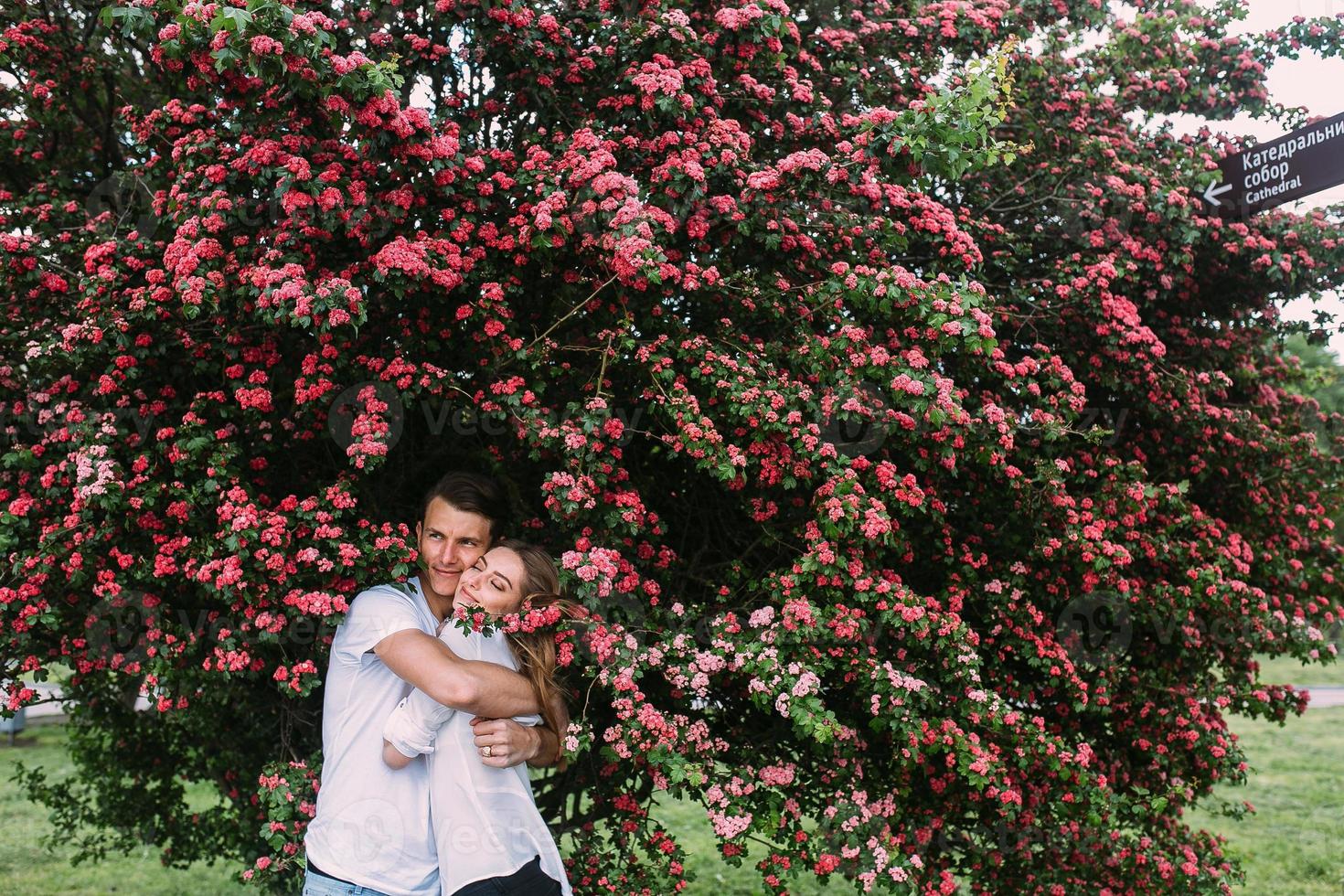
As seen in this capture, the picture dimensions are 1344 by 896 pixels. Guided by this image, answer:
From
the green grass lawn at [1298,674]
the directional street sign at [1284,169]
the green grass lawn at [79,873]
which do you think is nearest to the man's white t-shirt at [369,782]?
the directional street sign at [1284,169]

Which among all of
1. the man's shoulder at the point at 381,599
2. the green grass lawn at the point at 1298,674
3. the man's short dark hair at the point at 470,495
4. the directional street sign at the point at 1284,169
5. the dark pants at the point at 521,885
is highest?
the directional street sign at the point at 1284,169

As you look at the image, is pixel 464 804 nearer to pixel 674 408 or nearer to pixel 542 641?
pixel 542 641

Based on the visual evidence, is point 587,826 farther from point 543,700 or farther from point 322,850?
point 322,850

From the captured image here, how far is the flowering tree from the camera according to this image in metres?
3.48

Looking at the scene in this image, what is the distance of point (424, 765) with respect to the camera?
2.84 meters

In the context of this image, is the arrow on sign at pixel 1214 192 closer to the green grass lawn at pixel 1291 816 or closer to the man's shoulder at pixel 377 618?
the green grass lawn at pixel 1291 816

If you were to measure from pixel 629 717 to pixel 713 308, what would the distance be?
1.74 meters

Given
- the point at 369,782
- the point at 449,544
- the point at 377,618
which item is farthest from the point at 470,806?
the point at 449,544

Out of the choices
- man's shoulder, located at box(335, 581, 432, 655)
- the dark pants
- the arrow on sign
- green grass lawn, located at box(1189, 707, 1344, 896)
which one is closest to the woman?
the dark pants

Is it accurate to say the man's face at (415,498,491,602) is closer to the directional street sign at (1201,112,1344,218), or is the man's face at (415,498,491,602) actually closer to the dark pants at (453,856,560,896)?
the dark pants at (453,856,560,896)

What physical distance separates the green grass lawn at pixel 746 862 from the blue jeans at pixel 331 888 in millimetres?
4531

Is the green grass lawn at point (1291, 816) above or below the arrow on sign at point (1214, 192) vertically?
below

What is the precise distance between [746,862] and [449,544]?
6756mm

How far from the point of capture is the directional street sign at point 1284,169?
4.18 metres
